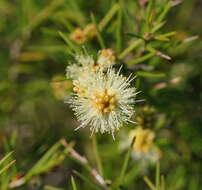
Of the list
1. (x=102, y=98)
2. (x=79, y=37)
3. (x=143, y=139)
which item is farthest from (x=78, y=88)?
(x=143, y=139)

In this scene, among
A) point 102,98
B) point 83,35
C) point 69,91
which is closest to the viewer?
point 102,98

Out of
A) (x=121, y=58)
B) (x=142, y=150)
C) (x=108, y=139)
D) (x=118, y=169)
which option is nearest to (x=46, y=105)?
(x=108, y=139)

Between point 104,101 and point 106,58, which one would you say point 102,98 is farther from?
point 106,58

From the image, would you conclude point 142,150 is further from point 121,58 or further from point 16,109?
point 16,109

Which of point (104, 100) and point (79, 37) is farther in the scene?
point (79, 37)

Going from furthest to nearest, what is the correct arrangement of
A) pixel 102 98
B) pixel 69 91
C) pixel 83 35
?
pixel 69 91
pixel 83 35
pixel 102 98

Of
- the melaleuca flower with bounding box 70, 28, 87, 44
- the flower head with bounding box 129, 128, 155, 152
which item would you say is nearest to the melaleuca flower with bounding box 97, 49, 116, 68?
the melaleuca flower with bounding box 70, 28, 87, 44

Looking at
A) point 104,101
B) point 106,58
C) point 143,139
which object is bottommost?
point 143,139

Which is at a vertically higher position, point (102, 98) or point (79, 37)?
point (79, 37)

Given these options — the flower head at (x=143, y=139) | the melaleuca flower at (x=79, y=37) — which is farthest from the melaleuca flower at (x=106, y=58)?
the flower head at (x=143, y=139)
